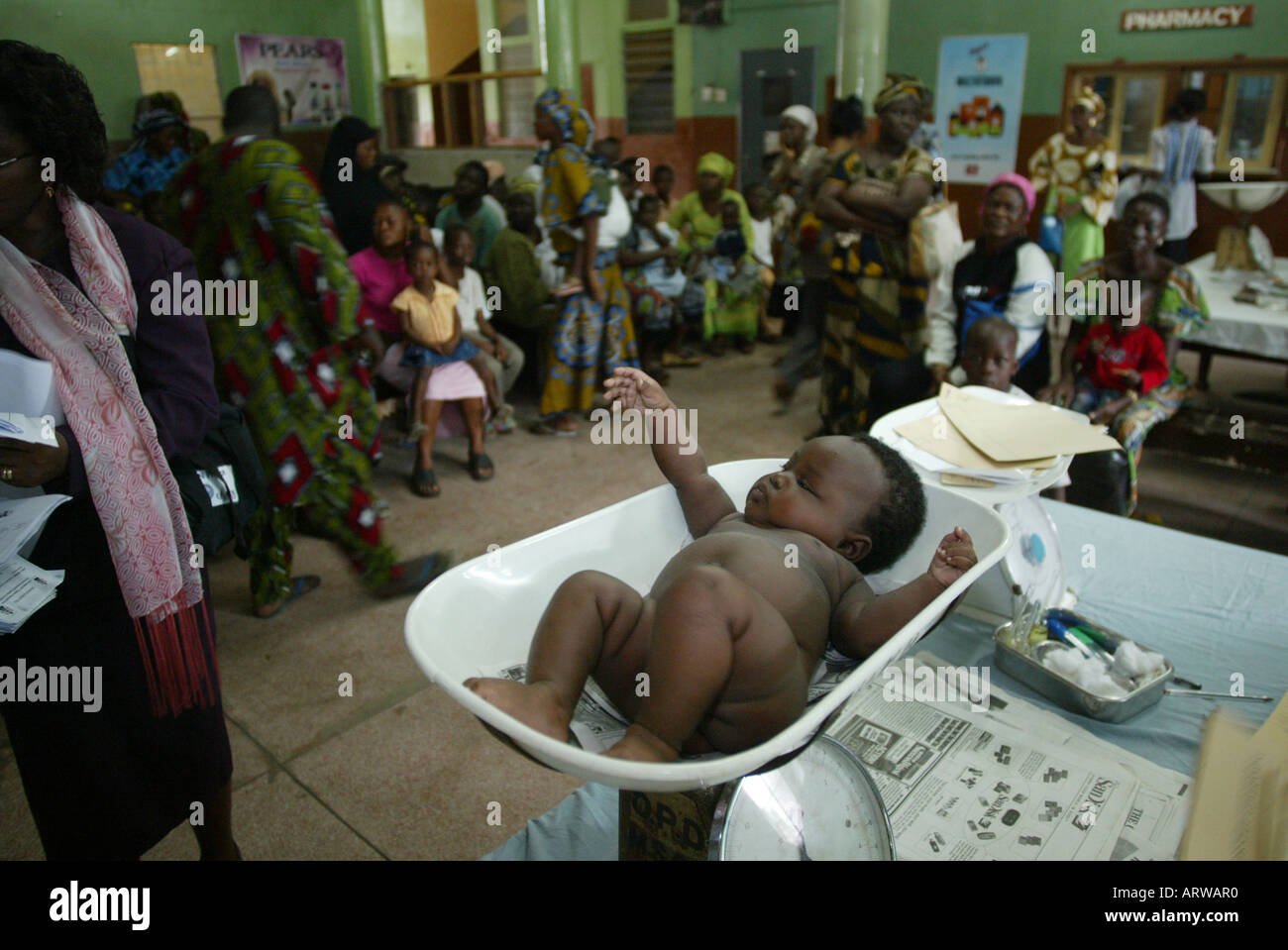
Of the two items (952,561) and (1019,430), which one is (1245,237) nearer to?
(1019,430)

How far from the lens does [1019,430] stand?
162cm

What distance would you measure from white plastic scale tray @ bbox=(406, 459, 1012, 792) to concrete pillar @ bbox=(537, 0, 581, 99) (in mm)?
6609

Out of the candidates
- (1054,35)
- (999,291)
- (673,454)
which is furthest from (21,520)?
(1054,35)

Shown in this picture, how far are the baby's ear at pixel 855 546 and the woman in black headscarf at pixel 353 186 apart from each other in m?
4.01

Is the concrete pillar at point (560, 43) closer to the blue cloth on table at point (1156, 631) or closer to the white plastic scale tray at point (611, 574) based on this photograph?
the blue cloth on table at point (1156, 631)

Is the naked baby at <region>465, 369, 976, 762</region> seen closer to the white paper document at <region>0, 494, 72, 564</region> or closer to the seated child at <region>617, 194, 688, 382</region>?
the white paper document at <region>0, 494, 72, 564</region>

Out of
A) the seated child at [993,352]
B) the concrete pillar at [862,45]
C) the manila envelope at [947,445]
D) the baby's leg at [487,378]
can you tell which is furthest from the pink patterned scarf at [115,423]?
the concrete pillar at [862,45]

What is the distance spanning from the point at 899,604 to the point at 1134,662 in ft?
2.26

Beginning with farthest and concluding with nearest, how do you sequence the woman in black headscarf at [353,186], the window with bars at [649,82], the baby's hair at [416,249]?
the window with bars at [649,82] → the woman in black headscarf at [353,186] → the baby's hair at [416,249]

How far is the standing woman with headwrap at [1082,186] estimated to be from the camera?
5.43 meters

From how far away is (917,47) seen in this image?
25.3 feet

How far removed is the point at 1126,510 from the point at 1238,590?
3.71 ft

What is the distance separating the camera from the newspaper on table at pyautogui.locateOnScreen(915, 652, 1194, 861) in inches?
48.1

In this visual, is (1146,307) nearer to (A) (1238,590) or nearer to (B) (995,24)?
(A) (1238,590)
